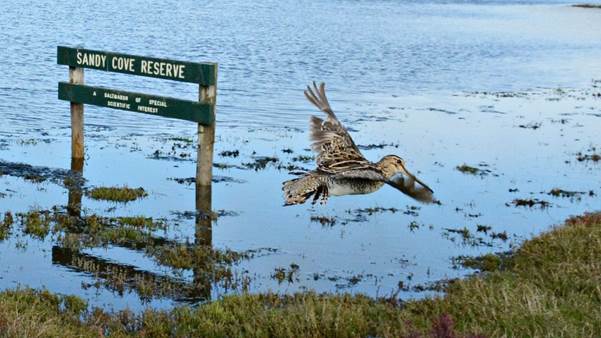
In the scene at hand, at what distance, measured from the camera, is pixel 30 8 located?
77875mm

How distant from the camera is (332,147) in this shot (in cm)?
1130

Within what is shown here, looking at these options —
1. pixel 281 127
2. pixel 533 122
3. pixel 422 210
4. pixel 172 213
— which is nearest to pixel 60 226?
pixel 172 213

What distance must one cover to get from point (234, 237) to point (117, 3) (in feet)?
272

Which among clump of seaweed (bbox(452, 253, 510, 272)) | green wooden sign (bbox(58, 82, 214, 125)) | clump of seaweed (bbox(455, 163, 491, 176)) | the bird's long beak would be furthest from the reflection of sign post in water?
the bird's long beak

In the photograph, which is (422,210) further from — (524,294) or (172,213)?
(524,294)

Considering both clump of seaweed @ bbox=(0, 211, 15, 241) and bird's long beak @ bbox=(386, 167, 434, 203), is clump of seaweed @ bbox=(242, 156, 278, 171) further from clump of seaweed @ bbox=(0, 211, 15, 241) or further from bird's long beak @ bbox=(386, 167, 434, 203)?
bird's long beak @ bbox=(386, 167, 434, 203)

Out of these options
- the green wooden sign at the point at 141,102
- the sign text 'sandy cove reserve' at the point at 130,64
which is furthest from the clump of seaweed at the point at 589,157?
the sign text 'sandy cove reserve' at the point at 130,64

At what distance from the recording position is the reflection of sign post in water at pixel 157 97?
715 inches

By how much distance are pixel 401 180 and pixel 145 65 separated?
9091mm

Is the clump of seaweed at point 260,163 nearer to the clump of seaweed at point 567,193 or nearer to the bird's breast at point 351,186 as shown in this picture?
the clump of seaweed at point 567,193

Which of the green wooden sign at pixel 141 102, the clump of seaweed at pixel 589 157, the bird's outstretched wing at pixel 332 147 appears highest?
the bird's outstretched wing at pixel 332 147

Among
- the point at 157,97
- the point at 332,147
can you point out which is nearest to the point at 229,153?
the point at 157,97

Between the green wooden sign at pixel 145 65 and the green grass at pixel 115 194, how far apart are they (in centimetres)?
201

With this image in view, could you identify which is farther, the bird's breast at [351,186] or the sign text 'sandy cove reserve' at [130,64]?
the sign text 'sandy cove reserve' at [130,64]
